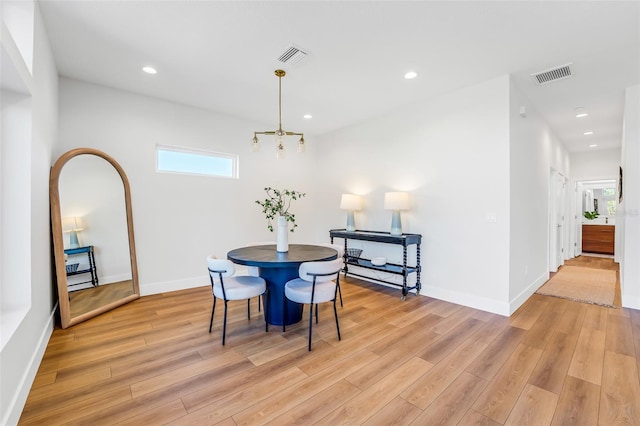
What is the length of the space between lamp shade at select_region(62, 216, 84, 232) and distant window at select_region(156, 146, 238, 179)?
1.22 meters

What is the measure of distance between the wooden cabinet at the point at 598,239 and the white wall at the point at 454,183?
7.01 meters

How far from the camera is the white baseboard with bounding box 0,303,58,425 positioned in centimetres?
153

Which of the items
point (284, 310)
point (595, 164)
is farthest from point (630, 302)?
point (595, 164)

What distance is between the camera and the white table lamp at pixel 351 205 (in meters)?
4.77

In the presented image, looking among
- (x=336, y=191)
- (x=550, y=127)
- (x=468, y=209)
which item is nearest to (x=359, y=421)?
(x=468, y=209)

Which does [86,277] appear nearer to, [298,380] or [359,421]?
[298,380]

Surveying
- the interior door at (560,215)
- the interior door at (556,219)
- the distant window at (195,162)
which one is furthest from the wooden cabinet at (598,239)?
the distant window at (195,162)

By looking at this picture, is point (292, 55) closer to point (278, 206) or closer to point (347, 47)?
point (347, 47)

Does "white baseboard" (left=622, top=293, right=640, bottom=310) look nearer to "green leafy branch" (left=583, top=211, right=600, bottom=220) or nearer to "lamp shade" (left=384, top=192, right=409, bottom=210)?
"lamp shade" (left=384, top=192, right=409, bottom=210)

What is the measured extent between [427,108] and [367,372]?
3.47 metres

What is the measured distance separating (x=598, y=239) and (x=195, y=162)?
33.6 feet

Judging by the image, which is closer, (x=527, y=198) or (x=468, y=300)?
(x=468, y=300)

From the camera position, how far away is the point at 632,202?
3.52 meters

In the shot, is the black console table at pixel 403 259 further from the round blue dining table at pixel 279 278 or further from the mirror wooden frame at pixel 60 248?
the mirror wooden frame at pixel 60 248
